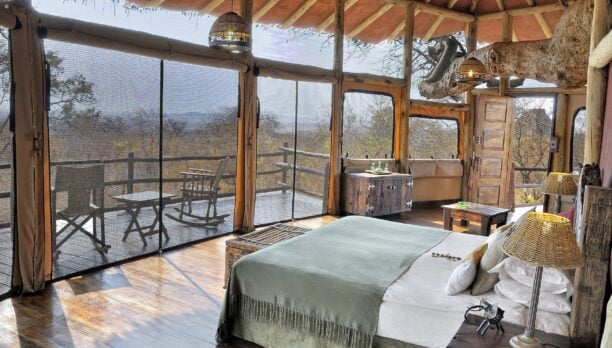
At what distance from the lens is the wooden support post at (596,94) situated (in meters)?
3.73

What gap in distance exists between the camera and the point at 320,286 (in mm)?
2992

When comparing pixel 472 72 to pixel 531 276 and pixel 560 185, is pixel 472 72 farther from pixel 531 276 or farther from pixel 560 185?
pixel 531 276

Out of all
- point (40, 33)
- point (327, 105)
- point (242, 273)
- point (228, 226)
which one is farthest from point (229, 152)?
point (242, 273)

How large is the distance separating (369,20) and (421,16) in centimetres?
112

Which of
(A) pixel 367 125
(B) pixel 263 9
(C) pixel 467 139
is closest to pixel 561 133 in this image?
(C) pixel 467 139

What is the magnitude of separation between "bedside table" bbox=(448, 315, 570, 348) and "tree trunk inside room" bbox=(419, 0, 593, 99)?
3.37 m

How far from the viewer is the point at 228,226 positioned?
21.1ft

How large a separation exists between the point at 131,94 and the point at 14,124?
1.19m

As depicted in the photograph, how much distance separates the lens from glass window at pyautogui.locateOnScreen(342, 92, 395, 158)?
8.23 meters

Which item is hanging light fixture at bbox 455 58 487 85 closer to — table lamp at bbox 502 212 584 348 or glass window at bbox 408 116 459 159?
glass window at bbox 408 116 459 159

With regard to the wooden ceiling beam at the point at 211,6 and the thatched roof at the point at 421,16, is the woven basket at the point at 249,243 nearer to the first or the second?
the wooden ceiling beam at the point at 211,6

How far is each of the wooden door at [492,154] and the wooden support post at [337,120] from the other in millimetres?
2981

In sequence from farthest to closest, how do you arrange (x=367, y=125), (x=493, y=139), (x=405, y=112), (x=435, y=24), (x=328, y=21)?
(x=493, y=139)
(x=435, y=24)
(x=405, y=112)
(x=367, y=125)
(x=328, y=21)

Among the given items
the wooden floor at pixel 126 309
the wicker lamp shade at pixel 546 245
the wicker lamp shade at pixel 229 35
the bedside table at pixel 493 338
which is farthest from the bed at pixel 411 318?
the wicker lamp shade at pixel 229 35
